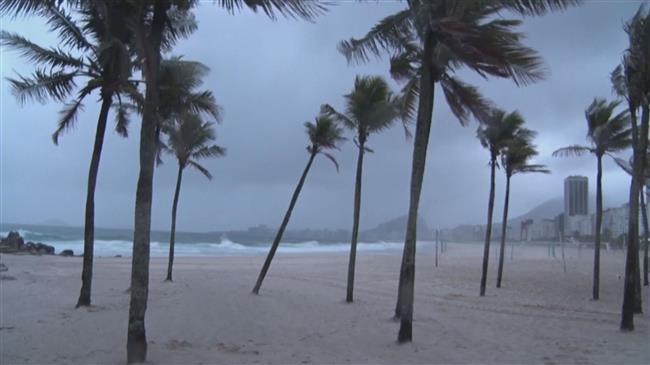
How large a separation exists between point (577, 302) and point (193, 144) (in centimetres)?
1407

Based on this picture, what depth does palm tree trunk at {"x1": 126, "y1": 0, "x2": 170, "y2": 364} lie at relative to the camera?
24.3ft

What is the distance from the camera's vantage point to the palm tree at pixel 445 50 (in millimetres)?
8430

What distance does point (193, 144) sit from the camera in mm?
20250

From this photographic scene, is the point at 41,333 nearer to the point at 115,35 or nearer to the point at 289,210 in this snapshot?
the point at 115,35

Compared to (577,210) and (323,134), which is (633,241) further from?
(577,210)

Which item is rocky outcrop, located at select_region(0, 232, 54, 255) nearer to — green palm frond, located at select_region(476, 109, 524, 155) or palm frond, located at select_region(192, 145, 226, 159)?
palm frond, located at select_region(192, 145, 226, 159)

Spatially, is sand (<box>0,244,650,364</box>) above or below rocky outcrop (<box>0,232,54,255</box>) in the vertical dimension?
above

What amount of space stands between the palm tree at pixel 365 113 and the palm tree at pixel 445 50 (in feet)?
11.6

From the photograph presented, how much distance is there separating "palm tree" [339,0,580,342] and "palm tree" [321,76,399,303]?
11.6ft

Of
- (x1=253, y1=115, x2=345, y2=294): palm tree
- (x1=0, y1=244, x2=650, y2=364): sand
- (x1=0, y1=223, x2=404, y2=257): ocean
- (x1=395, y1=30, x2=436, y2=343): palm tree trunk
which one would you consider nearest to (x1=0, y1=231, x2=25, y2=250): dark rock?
(x1=0, y1=223, x2=404, y2=257): ocean

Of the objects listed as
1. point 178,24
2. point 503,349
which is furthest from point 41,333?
point 503,349

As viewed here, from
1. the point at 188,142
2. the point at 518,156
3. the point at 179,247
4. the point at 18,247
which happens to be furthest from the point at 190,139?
the point at 179,247

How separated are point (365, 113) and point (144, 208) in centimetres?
815

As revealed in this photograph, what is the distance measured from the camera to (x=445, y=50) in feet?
30.5
